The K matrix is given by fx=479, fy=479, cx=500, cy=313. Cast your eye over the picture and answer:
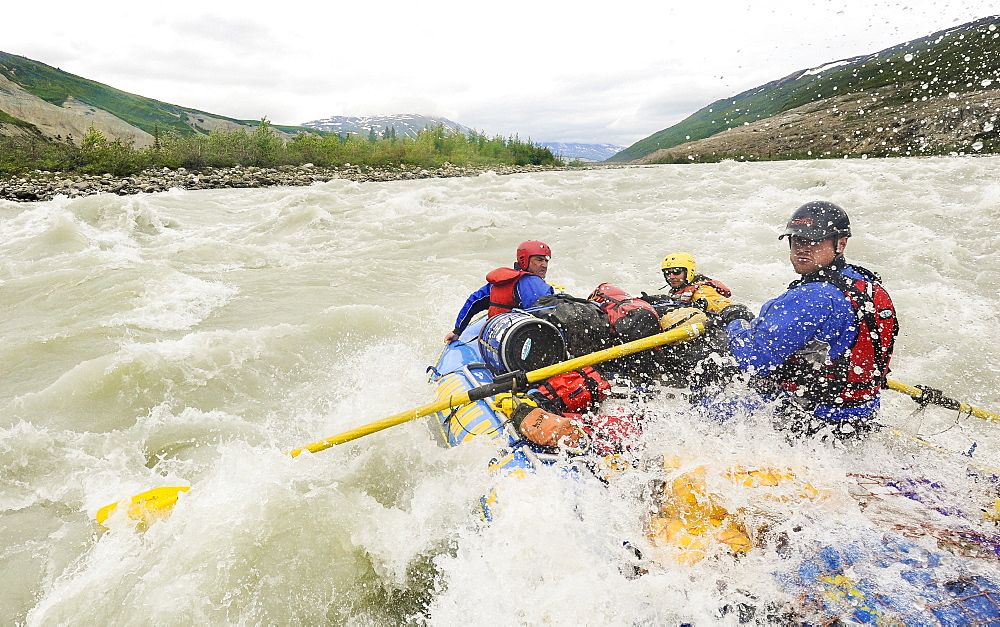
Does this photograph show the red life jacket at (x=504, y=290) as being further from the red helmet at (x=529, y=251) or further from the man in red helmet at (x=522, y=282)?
the red helmet at (x=529, y=251)

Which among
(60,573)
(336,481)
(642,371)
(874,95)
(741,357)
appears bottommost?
(60,573)

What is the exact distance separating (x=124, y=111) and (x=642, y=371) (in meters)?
155

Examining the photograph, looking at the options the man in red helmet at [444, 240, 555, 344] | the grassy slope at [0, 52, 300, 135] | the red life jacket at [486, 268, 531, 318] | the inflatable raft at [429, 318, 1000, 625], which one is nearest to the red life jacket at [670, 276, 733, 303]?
the man in red helmet at [444, 240, 555, 344]

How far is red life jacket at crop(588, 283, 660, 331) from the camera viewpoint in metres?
4.27

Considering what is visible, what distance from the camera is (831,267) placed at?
3.01m

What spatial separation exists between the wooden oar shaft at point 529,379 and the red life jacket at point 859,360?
0.84 m

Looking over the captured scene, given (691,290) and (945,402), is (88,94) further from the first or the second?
(945,402)

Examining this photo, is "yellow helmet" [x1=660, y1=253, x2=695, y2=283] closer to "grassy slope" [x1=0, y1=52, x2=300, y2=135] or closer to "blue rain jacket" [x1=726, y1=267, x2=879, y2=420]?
"blue rain jacket" [x1=726, y1=267, x2=879, y2=420]

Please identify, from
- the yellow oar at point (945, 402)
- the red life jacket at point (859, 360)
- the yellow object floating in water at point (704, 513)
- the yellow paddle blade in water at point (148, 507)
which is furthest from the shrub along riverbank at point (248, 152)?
the yellow oar at point (945, 402)

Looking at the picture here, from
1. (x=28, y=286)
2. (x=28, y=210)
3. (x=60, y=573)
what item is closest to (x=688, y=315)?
(x=60, y=573)

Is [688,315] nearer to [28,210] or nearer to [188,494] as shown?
[188,494]

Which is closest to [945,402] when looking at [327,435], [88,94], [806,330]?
[806,330]

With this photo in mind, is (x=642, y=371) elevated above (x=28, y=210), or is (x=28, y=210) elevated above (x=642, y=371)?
(x=28, y=210)

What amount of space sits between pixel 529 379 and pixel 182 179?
87.1 feet
